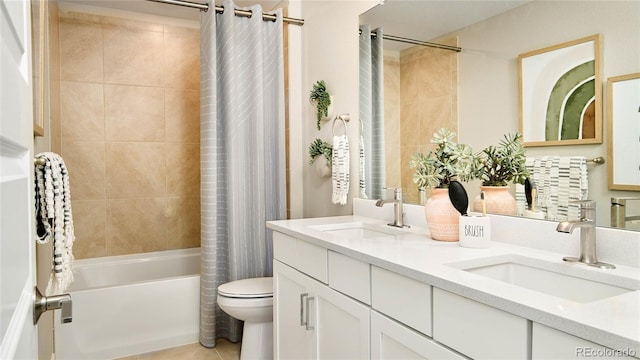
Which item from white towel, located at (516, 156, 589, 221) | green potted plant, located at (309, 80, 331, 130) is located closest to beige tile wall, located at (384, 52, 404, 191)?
green potted plant, located at (309, 80, 331, 130)

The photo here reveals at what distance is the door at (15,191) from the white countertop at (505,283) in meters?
0.83

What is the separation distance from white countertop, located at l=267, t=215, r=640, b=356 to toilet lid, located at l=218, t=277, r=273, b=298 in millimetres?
658

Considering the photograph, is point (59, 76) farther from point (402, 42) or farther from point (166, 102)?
point (402, 42)

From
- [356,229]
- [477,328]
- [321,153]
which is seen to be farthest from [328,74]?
[477,328]

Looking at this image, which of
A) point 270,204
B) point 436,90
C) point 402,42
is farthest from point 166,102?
point 436,90

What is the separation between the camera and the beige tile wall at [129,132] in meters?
3.15

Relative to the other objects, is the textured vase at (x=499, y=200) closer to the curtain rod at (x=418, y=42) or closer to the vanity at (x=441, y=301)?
the vanity at (x=441, y=301)

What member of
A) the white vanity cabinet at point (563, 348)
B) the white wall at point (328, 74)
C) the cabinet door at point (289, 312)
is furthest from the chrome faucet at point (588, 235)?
the white wall at point (328, 74)

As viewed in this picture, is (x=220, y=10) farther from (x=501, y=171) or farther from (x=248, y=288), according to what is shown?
(x=501, y=171)

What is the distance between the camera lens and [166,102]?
345cm

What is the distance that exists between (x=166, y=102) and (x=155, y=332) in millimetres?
1816

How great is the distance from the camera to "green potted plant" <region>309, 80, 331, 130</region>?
261 centimetres

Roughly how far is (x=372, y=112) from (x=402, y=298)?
4.28 feet

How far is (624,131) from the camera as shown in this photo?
3.89 feet
